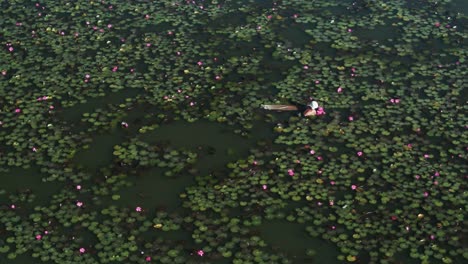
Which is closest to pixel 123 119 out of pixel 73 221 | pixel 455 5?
pixel 73 221

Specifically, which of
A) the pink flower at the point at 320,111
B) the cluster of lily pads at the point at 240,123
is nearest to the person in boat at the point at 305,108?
the pink flower at the point at 320,111

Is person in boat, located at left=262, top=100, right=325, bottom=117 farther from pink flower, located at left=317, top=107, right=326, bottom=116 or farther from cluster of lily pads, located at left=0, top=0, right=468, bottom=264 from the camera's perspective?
cluster of lily pads, located at left=0, top=0, right=468, bottom=264

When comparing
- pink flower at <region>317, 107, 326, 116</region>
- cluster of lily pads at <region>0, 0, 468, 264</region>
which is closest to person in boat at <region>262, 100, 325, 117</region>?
pink flower at <region>317, 107, 326, 116</region>

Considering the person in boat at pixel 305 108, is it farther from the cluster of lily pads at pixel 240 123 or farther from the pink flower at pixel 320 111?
the cluster of lily pads at pixel 240 123

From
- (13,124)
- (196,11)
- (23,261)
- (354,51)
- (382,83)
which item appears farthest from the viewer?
(196,11)

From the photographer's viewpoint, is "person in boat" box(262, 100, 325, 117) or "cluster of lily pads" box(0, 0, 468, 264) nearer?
"cluster of lily pads" box(0, 0, 468, 264)

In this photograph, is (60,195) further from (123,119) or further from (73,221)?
(123,119)
